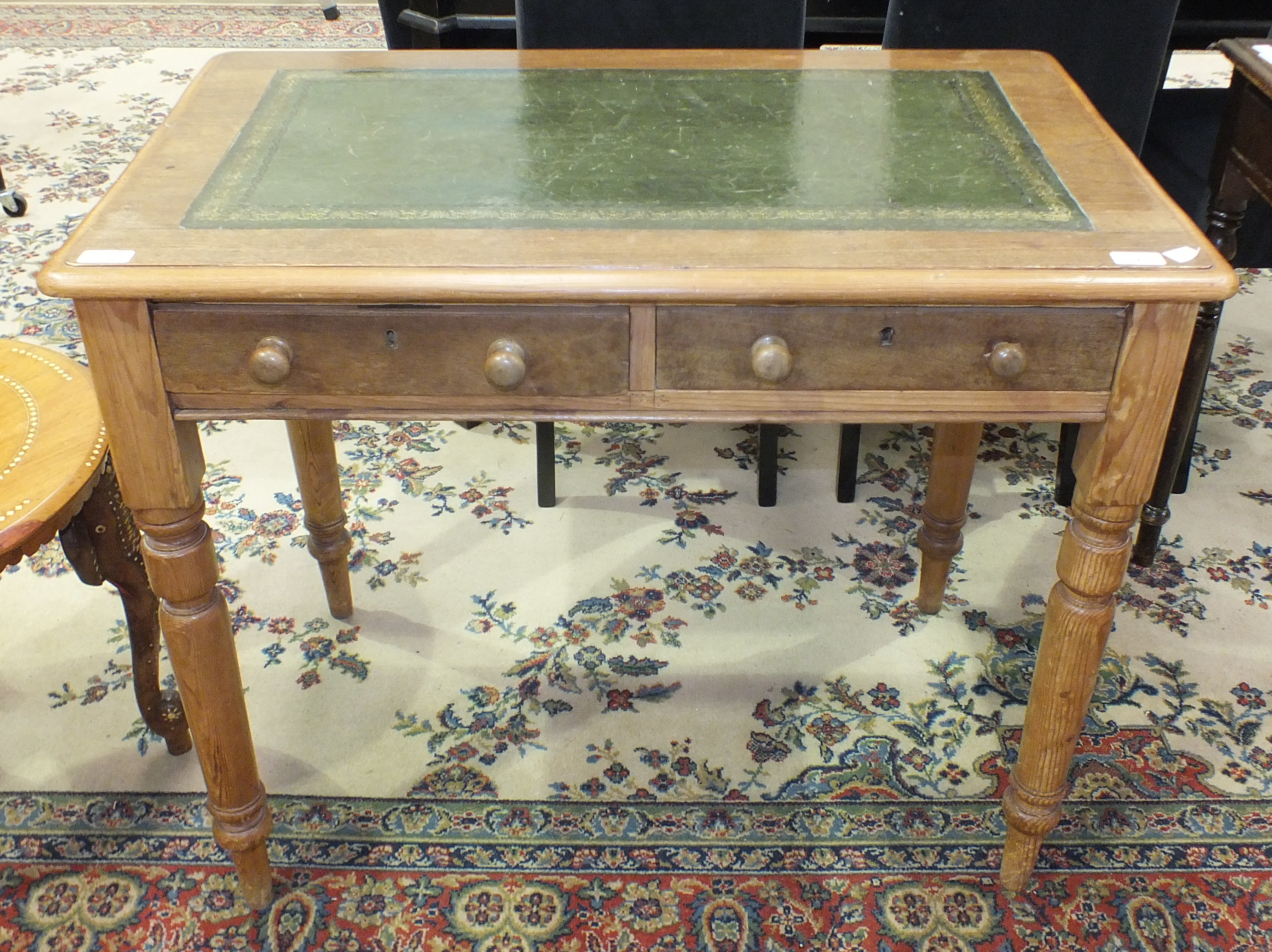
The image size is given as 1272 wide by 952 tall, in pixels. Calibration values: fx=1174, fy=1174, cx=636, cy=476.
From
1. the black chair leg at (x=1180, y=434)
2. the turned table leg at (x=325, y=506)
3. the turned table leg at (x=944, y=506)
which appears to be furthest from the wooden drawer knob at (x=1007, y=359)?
the turned table leg at (x=325, y=506)

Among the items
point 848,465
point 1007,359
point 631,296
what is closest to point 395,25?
point 848,465

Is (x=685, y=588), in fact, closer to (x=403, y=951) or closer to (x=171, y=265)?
(x=403, y=951)

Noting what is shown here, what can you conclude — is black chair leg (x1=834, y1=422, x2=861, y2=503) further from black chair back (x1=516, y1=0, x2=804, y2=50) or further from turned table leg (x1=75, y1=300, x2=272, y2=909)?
turned table leg (x1=75, y1=300, x2=272, y2=909)

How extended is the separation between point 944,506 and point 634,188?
86 cm

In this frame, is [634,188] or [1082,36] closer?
[634,188]

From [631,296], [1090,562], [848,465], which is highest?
[631,296]

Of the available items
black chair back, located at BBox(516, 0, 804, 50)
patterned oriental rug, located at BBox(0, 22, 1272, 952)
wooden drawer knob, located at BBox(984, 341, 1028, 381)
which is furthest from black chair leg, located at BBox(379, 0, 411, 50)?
wooden drawer knob, located at BBox(984, 341, 1028, 381)

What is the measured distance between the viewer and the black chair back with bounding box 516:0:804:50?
6.50ft

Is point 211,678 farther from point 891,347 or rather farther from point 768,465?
point 768,465

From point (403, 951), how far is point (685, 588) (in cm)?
82

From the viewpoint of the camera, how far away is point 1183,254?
44.6 inches

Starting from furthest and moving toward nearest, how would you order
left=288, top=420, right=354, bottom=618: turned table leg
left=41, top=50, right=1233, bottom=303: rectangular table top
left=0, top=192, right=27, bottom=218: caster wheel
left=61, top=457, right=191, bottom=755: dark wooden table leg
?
1. left=0, top=192, right=27, bottom=218: caster wheel
2. left=288, top=420, right=354, bottom=618: turned table leg
3. left=61, top=457, right=191, bottom=755: dark wooden table leg
4. left=41, top=50, right=1233, bottom=303: rectangular table top

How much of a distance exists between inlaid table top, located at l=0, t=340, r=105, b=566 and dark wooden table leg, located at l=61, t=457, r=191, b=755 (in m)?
0.05

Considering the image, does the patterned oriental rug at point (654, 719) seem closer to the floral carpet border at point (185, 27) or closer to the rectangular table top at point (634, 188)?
the rectangular table top at point (634, 188)
